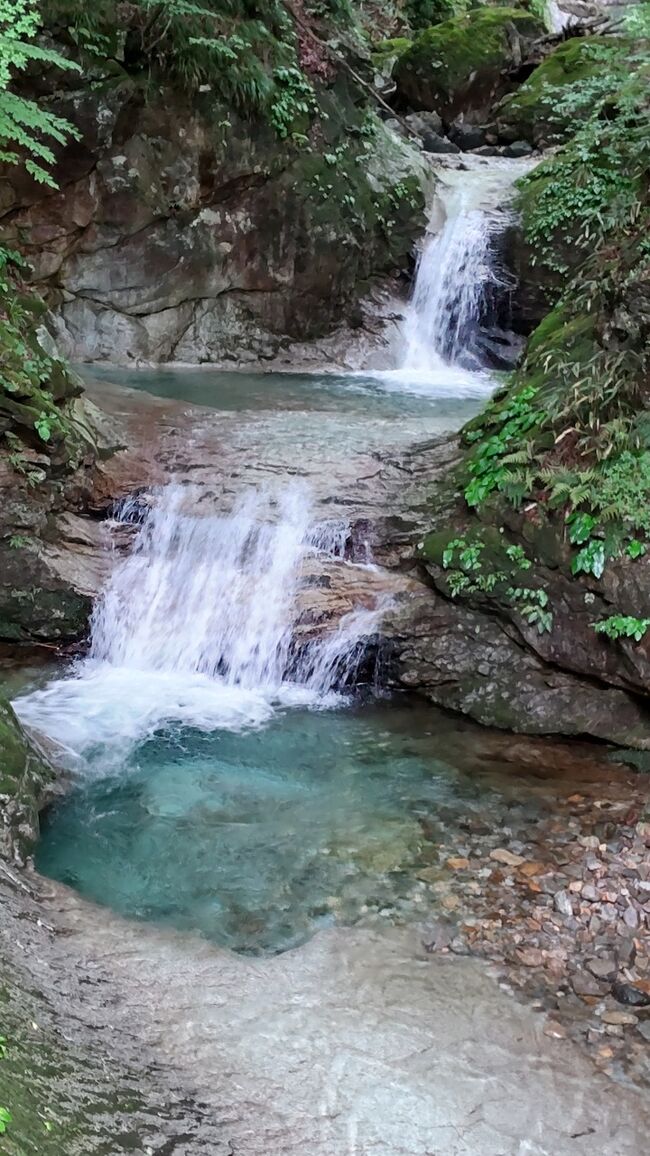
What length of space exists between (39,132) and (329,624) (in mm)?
8009

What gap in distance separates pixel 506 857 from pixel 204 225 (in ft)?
35.1

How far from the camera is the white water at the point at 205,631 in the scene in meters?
6.34

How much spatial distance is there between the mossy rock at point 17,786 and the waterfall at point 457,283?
947 cm

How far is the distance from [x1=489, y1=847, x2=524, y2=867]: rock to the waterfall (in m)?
9.48

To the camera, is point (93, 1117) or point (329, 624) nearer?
point (93, 1117)

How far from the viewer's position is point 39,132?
10.7 metres

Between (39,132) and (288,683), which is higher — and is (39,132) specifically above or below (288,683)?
above

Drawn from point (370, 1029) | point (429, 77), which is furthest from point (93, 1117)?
point (429, 77)

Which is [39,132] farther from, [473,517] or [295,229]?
[473,517]

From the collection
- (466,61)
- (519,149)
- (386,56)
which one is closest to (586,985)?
(519,149)

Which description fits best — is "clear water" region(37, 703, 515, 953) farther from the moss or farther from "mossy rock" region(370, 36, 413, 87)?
the moss

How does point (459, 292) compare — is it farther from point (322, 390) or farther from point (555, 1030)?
point (555, 1030)

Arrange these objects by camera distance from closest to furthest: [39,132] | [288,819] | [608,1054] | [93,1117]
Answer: [93,1117] < [608,1054] < [288,819] < [39,132]

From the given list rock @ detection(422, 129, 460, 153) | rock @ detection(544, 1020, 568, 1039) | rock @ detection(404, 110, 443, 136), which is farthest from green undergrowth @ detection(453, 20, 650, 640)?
rock @ detection(404, 110, 443, 136)
